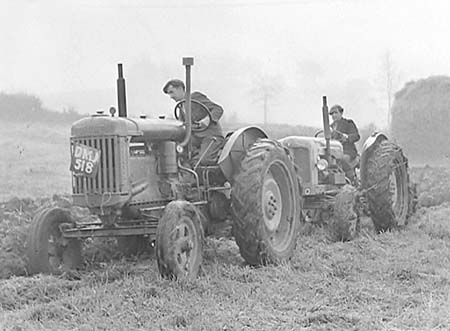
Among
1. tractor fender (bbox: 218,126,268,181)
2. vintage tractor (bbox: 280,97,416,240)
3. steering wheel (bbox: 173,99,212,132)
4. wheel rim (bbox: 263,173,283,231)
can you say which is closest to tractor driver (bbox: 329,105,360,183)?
vintage tractor (bbox: 280,97,416,240)

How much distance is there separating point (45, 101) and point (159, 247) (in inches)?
544

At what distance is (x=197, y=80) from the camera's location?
1727 centimetres

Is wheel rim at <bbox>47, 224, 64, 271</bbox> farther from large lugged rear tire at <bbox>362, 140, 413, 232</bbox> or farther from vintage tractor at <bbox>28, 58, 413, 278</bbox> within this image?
large lugged rear tire at <bbox>362, 140, 413, 232</bbox>

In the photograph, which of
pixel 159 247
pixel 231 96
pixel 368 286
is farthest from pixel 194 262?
pixel 231 96

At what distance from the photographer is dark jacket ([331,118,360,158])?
1074 centimetres

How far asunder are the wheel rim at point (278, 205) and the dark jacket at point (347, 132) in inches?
131

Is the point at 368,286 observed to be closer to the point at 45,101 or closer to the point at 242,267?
the point at 242,267

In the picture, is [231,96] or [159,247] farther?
[231,96]

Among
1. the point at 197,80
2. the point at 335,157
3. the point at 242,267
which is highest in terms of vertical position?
the point at 197,80

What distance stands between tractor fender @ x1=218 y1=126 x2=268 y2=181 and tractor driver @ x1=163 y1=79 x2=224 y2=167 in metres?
0.20

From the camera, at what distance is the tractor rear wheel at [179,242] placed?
556cm

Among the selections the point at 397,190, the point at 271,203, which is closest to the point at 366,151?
the point at 397,190

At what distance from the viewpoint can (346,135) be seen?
35.0 ft

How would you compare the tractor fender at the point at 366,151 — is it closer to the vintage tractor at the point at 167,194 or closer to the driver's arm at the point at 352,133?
the driver's arm at the point at 352,133
